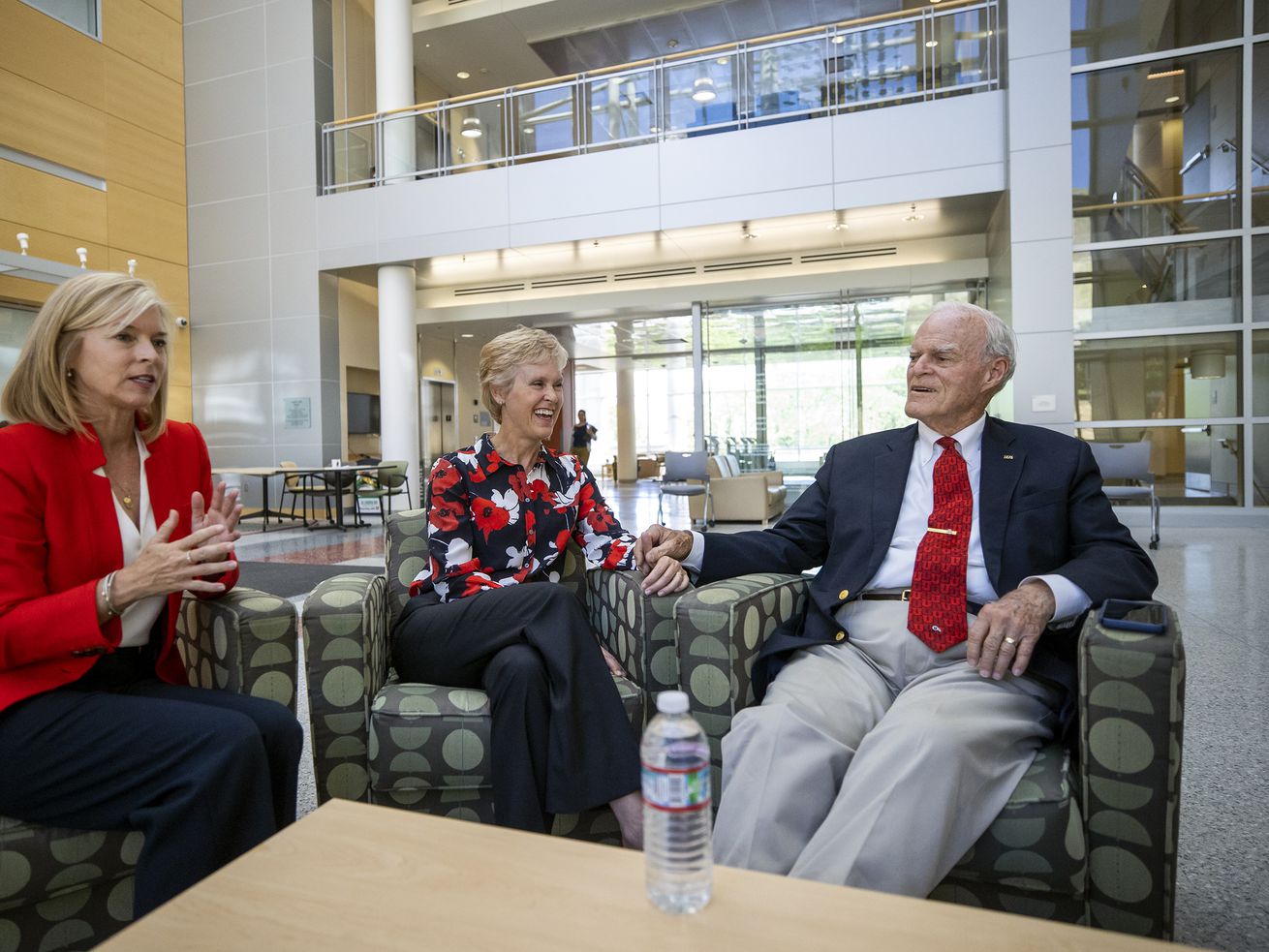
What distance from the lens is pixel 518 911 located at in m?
0.91

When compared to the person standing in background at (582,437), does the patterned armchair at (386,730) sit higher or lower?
lower

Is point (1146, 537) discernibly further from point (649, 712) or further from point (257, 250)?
point (257, 250)

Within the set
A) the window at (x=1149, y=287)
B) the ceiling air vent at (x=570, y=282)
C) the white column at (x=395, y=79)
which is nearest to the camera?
the window at (x=1149, y=287)

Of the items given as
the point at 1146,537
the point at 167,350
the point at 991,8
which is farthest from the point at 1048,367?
the point at 167,350

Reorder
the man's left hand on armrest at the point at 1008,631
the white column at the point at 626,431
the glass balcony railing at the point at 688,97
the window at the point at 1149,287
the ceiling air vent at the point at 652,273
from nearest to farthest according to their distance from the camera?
the man's left hand on armrest at the point at 1008,631
the window at the point at 1149,287
the glass balcony railing at the point at 688,97
the ceiling air vent at the point at 652,273
the white column at the point at 626,431

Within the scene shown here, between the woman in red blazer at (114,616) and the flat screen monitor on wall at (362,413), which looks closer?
the woman in red blazer at (114,616)

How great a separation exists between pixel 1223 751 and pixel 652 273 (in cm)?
1022

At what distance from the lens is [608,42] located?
40.8 feet

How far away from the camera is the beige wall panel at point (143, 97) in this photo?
434 inches

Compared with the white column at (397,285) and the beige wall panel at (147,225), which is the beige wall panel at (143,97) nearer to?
the beige wall panel at (147,225)

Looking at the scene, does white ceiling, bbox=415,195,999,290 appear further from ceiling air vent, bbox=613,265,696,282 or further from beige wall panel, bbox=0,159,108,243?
beige wall panel, bbox=0,159,108,243

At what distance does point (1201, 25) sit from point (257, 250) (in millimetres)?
12356

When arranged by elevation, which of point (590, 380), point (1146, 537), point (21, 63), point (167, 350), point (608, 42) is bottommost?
point (1146, 537)

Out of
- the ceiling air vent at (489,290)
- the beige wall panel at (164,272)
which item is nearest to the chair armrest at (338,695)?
the ceiling air vent at (489,290)
